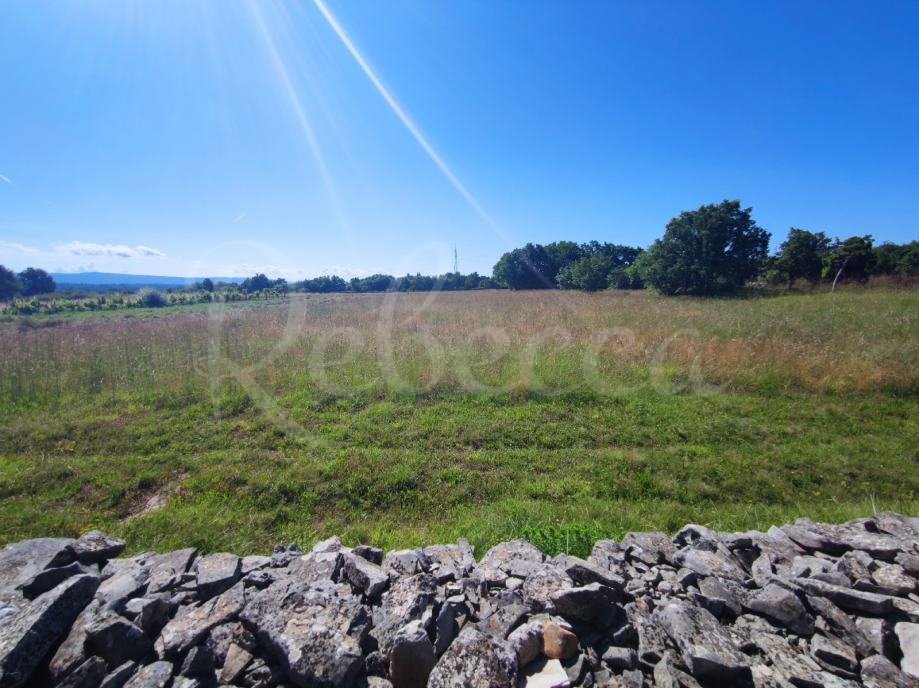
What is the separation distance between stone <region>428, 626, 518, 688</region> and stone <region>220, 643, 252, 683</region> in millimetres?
955

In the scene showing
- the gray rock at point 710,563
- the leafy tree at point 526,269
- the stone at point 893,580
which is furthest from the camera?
the leafy tree at point 526,269

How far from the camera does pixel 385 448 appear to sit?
5.12 metres

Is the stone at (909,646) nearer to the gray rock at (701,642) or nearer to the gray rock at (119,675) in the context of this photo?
the gray rock at (701,642)

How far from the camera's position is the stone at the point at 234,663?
1792 millimetres

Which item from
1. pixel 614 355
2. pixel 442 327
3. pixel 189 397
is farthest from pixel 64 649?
pixel 442 327

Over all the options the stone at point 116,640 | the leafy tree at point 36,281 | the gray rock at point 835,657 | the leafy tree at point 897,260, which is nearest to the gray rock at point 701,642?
the gray rock at point 835,657

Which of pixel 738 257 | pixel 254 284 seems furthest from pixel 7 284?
pixel 738 257

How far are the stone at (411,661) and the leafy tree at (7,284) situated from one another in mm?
52957

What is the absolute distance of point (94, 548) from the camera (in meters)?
2.70

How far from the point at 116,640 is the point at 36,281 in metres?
63.4

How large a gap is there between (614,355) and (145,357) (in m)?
11.6

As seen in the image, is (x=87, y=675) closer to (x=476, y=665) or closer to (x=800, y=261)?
(x=476, y=665)

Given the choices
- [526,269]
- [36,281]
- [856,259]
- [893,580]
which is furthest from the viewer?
[526,269]

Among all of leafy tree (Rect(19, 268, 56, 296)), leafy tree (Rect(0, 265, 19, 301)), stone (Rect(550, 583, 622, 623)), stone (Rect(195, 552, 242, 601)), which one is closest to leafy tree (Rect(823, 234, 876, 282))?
stone (Rect(550, 583, 622, 623))
